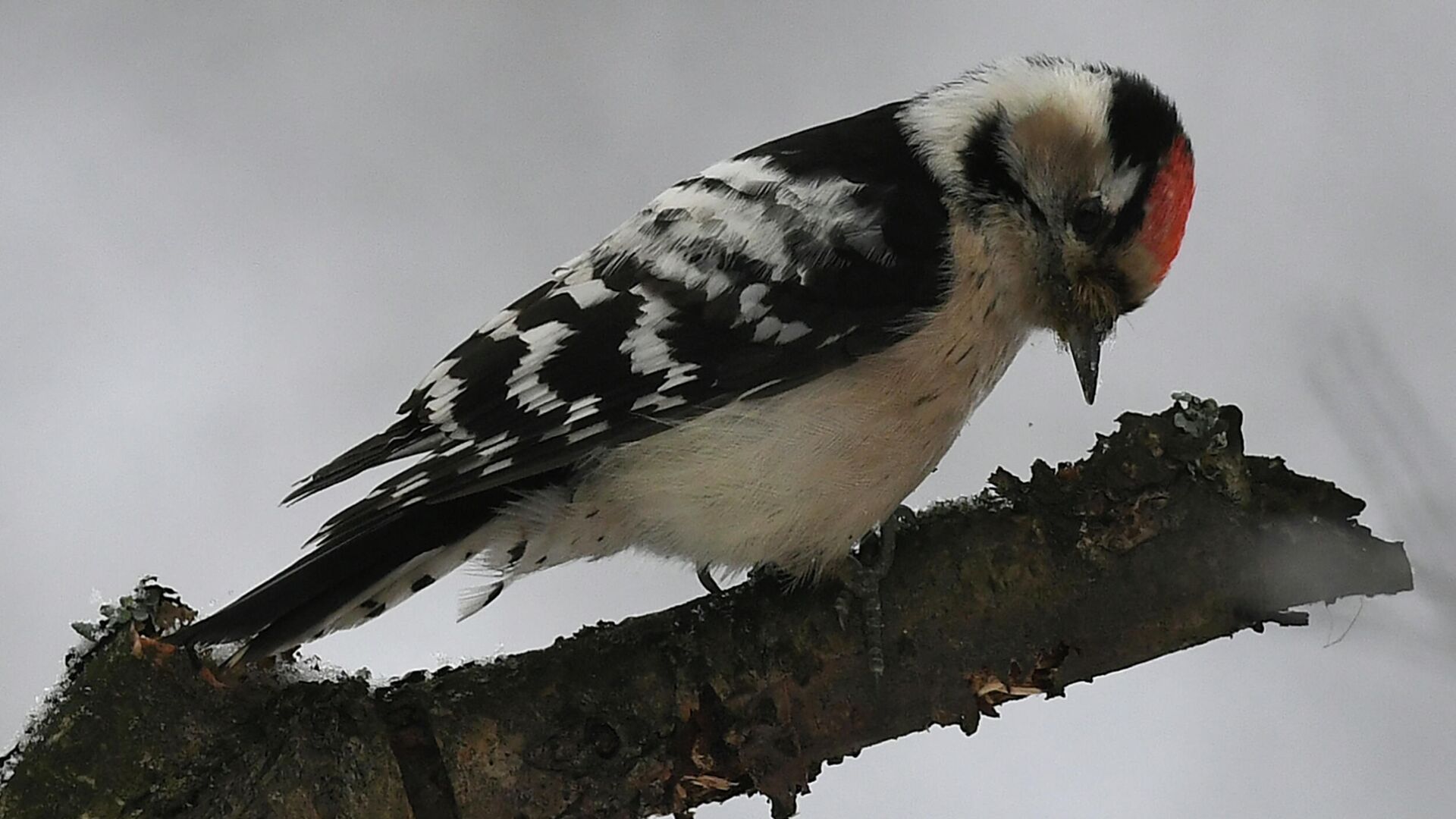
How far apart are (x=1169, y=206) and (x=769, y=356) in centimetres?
38

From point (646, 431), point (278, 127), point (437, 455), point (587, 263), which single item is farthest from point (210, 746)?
point (278, 127)

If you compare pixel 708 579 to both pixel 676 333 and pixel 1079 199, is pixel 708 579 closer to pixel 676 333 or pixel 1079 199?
pixel 676 333

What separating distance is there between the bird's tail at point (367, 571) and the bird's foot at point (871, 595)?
0.88ft

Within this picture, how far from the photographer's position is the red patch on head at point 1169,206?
4.18 ft

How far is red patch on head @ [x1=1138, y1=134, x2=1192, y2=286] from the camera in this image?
127cm

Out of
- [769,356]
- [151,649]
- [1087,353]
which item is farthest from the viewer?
[1087,353]

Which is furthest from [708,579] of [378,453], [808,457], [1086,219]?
[1086,219]

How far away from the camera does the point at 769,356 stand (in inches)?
47.5

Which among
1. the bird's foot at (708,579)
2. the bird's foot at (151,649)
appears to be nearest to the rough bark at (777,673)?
the bird's foot at (151,649)

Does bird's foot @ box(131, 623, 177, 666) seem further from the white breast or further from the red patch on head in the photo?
the red patch on head

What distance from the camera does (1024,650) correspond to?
117 cm

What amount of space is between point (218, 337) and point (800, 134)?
898 mm

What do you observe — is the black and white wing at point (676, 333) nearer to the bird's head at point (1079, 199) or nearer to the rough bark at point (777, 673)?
the bird's head at point (1079, 199)

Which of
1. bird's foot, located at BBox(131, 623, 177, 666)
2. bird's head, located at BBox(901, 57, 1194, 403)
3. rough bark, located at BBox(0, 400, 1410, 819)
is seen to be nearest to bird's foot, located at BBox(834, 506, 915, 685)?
rough bark, located at BBox(0, 400, 1410, 819)
